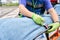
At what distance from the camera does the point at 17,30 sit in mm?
1293

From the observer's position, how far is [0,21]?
4.53 ft

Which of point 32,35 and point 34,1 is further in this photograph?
point 34,1

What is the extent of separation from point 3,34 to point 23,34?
0.13 metres

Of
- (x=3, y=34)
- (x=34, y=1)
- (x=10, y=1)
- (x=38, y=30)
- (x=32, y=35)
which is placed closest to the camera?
(x=3, y=34)

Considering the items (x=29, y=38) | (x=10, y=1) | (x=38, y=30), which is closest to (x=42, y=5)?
(x=38, y=30)

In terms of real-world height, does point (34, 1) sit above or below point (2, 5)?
above

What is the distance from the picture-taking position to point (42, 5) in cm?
245

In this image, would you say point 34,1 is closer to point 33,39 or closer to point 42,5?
point 42,5

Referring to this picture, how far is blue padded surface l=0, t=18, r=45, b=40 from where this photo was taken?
1.24 m

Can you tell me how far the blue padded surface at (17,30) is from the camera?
124 centimetres

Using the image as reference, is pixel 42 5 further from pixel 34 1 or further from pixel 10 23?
pixel 10 23

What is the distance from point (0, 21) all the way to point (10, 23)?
7 cm

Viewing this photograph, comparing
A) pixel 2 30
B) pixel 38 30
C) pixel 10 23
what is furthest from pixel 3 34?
pixel 38 30

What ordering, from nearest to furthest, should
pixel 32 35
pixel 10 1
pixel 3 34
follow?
pixel 3 34 → pixel 32 35 → pixel 10 1
